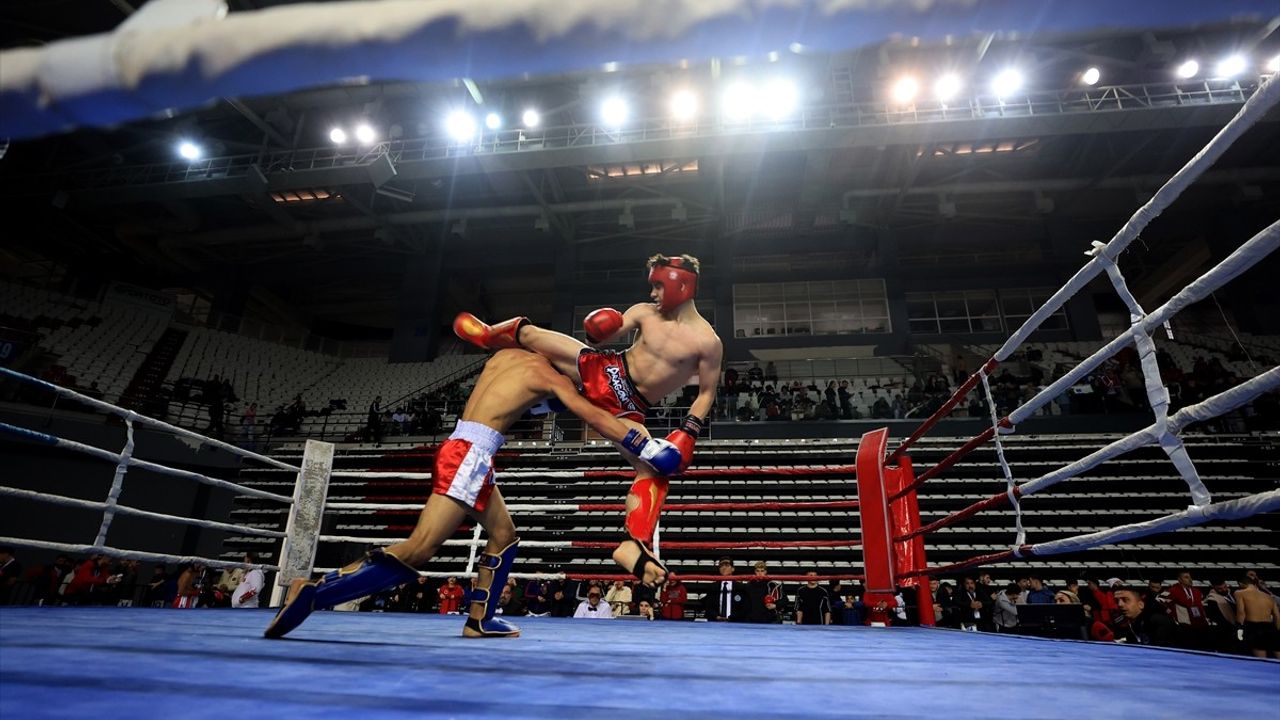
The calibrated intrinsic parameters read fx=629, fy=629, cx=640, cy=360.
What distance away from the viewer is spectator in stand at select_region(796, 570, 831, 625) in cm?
626

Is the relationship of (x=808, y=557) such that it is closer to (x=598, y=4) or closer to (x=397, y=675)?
(x=397, y=675)

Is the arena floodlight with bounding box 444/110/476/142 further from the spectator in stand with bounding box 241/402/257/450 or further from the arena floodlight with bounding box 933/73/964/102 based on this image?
the arena floodlight with bounding box 933/73/964/102

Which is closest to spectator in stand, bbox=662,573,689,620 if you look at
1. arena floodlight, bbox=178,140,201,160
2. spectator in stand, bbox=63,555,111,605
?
spectator in stand, bbox=63,555,111,605

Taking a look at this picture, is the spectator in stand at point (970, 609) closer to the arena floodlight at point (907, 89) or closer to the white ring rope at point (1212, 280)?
the white ring rope at point (1212, 280)

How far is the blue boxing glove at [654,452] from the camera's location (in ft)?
6.87

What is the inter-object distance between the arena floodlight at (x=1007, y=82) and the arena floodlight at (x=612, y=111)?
22.0 ft

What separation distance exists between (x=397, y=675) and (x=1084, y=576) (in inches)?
379

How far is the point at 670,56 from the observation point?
659 millimetres

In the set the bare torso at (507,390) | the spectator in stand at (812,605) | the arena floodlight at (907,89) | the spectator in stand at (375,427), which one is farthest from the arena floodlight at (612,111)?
the bare torso at (507,390)

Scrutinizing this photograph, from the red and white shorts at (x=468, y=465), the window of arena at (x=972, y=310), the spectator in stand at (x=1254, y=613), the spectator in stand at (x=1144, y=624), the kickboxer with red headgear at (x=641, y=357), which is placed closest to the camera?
the red and white shorts at (x=468, y=465)

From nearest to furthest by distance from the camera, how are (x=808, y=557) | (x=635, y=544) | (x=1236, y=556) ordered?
(x=635, y=544)
(x=1236, y=556)
(x=808, y=557)

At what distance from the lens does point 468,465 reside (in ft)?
6.63

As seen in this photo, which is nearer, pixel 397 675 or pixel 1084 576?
pixel 397 675

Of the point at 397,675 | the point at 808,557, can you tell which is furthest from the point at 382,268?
the point at 397,675
